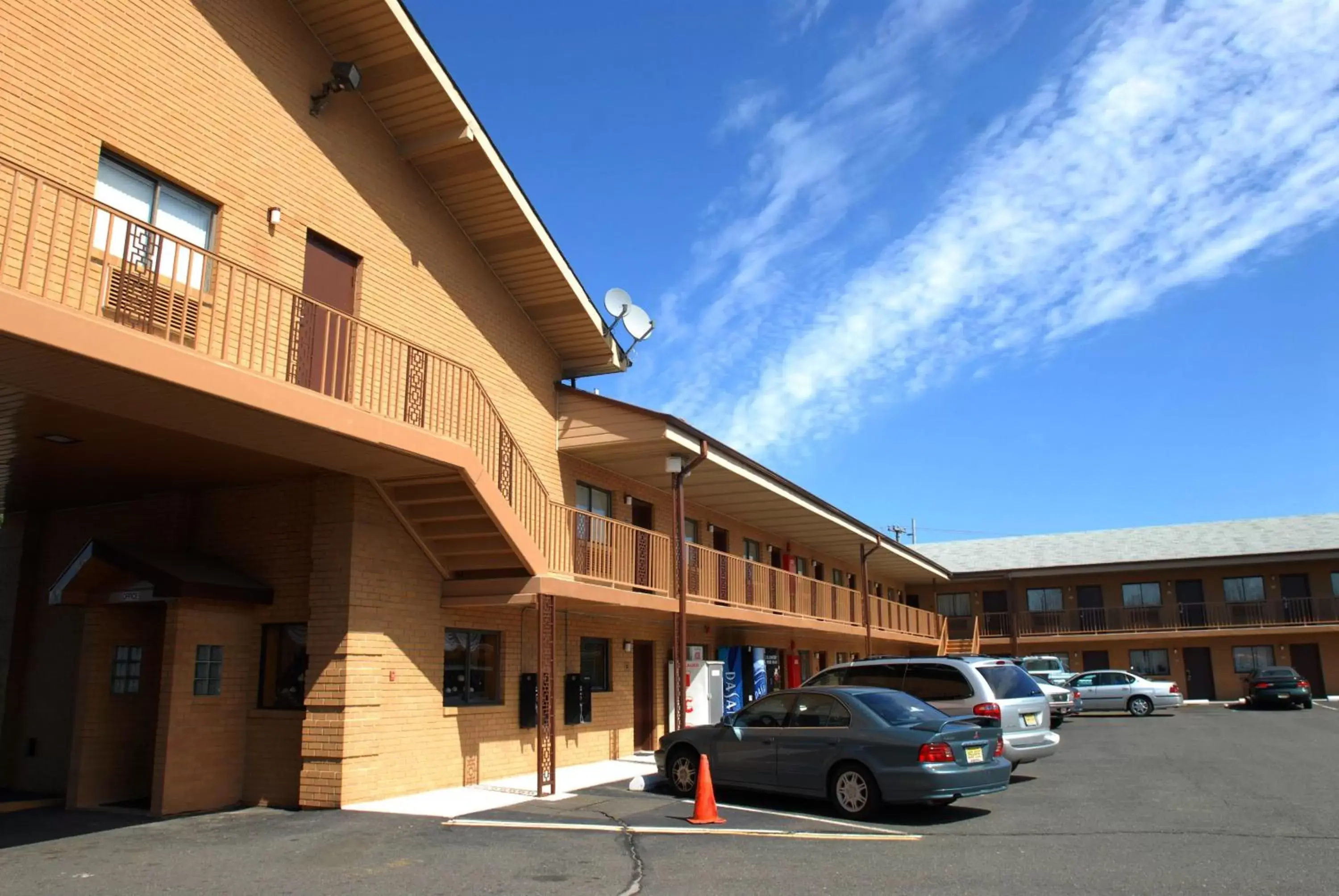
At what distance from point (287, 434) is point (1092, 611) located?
124ft

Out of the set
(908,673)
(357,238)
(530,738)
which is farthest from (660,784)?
(357,238)

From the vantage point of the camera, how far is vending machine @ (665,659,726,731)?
58.4 ft

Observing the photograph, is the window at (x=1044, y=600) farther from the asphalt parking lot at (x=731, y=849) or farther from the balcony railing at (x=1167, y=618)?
the asphalt parking lot at (x=731, y=849)

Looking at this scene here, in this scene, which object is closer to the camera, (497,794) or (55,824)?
(55,824)

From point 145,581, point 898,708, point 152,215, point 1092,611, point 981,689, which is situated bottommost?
point 898,708

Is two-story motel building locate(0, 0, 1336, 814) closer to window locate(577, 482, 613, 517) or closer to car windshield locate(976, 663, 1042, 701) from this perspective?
window locate(577, 482, 613, 517)

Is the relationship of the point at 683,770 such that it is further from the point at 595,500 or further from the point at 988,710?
the point at 595,500

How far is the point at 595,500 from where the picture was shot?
18062 millimetres

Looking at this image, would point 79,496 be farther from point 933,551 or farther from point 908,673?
point 933,551

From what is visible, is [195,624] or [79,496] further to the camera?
[79,496]

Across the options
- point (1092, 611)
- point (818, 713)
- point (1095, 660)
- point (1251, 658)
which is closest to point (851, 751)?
point (818, 713)

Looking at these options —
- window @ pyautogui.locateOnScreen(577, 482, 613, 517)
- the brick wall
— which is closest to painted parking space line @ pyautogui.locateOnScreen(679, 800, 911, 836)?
the brick wall

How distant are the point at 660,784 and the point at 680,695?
9.94 feet

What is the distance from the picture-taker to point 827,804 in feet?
36.1
